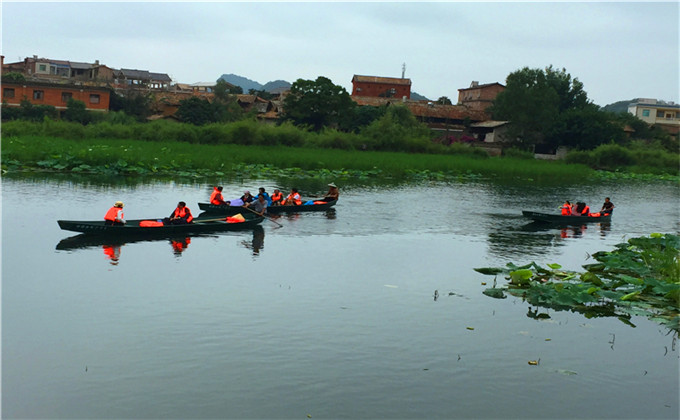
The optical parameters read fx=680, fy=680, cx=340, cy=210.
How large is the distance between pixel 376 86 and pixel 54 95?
150ft

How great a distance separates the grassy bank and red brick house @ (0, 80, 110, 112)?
22.1 meters

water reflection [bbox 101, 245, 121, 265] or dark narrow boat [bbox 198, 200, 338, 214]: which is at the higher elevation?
dark narrow boat [bbox 198, 200, 338, 214]

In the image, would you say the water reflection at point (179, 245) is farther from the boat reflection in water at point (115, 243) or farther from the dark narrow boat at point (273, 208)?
the dark narrow boat at point (273, 208)

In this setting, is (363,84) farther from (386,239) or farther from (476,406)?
(476,406)

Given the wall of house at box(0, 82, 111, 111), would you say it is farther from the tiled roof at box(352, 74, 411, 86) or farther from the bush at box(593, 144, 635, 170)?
the bush at box(593, 144, 635, 170)

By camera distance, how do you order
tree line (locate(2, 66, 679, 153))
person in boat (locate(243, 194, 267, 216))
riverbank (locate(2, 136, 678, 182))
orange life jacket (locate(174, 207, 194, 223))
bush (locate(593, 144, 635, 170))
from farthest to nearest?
bush (locate(593, 144, 635, 170)) → tree line (locate(2, 66, 679, 153)) → riverbank (locate(2, 136, 678, 182)) → person in boat (locate(243, 194, 267, 216)) → orange life jacket (locate(174, 207, 194, 223))

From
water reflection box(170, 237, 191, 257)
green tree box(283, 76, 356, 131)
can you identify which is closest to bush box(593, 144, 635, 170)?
green tree box(283, 76, 356, 131)

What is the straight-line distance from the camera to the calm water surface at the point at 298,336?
395 inches

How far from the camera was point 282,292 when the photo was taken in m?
15.6

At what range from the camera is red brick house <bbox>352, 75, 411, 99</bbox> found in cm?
9812

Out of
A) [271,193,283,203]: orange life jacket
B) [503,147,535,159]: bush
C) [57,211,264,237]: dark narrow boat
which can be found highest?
[503,147,535,159]: bush

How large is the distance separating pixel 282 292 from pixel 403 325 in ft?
10.8

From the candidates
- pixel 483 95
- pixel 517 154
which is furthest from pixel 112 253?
pixel 483 95

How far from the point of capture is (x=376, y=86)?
3875 inches
